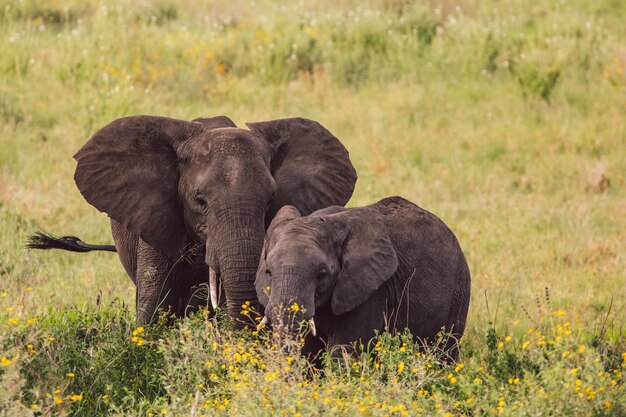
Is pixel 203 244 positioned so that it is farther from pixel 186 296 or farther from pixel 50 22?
pixel 50 22

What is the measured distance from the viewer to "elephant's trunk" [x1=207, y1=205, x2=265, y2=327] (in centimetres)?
778

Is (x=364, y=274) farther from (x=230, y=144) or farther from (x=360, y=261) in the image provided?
(x=230, y=144)

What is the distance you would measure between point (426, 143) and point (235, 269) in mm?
8249

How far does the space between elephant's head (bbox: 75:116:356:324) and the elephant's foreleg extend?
139 millimetres

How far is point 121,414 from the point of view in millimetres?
7246

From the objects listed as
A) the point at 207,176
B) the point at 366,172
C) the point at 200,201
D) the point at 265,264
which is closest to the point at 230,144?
the point at 207,176

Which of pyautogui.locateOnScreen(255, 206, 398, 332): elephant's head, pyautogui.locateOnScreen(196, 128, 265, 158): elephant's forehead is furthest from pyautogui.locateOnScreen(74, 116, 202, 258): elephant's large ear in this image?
pyautogui.locateOnScreen(255, 206, 398, 332): elephant's head

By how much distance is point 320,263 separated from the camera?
7.46 meters

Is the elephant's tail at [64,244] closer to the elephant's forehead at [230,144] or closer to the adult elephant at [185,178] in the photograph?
the adult elephant at [185,178]

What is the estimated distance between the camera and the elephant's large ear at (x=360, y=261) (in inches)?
303

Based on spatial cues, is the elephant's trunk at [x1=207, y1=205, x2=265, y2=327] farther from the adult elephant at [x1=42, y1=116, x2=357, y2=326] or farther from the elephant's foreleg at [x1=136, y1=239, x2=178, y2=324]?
the elephant's foreleg at [x1=136, y1=239, x2=178, y2=324]

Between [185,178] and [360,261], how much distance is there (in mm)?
1240

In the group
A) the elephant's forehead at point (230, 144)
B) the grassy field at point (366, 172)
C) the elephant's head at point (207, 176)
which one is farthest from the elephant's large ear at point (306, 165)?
the grassy field at point (366, 172)

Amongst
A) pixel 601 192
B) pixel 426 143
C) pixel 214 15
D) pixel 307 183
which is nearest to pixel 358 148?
pixel 426 143
